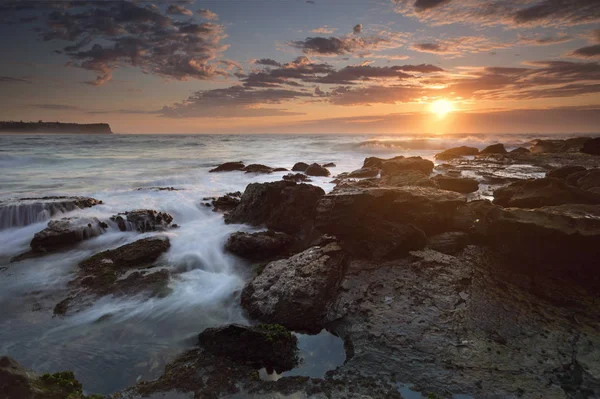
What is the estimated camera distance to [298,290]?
588 centimetres

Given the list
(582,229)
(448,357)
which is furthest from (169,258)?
(582,229)

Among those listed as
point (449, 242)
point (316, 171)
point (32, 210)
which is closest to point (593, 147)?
point (316, 171)

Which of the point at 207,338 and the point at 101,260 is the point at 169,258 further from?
the point at 207,338

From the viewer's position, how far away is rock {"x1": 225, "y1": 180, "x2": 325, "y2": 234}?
1028 cm

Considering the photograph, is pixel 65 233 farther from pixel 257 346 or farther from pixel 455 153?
pixel 455 153

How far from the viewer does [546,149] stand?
37.5 meters

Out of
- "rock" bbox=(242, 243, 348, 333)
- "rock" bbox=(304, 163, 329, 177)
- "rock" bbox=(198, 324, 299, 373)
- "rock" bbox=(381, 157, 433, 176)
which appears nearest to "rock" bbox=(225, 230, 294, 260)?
"rock" bbox=(242, 243, 348, 333)

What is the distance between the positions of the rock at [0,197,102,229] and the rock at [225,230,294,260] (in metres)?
7.95

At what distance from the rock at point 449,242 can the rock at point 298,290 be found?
218 centimetres

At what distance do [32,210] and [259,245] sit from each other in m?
9.60

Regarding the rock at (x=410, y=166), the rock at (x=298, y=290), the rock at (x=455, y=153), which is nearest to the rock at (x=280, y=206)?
the rock at (x=298, y=290)

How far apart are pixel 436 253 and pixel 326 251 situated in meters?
2.43

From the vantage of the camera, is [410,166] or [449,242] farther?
[410,166]

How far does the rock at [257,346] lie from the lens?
183 inches
